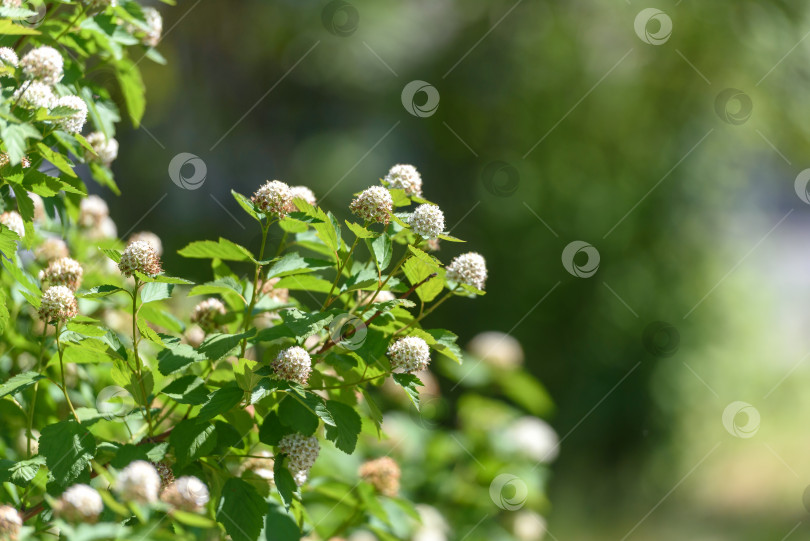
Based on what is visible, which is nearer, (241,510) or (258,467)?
(241,510)

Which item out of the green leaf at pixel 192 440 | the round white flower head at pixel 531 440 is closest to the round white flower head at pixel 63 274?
the green leaf at pixel 192 440

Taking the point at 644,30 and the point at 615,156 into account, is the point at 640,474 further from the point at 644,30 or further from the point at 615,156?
the point at 644,30

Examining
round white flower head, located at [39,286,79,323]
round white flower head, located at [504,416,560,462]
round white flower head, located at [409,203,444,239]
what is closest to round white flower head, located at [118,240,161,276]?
round white flower head, located at [39,286,79,323]

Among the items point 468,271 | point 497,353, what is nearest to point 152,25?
point 468,271

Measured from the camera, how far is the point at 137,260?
1.25 meters

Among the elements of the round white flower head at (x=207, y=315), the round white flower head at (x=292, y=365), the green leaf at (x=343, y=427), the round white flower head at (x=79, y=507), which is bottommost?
the round white flower head at (x=79, y=507)

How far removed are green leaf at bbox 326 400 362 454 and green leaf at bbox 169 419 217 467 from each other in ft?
0.65

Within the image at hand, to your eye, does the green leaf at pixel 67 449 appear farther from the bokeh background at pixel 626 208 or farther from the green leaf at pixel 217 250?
the bokeh background at pixel 626 208

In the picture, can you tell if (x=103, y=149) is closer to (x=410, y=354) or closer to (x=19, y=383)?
(x=19, y=383)

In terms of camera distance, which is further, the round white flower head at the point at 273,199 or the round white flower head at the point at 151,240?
the round white flower head at the point at 151,240

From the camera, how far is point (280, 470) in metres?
1.30

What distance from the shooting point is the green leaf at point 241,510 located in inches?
49.4

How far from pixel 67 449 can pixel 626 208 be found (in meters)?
6.85

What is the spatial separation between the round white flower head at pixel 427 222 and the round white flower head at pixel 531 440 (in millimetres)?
1906
